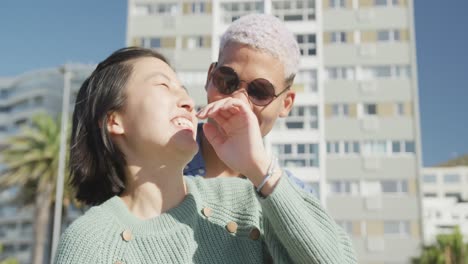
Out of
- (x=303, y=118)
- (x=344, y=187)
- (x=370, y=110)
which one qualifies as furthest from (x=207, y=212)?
(x=370, y=110)

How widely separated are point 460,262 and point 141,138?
2665cm

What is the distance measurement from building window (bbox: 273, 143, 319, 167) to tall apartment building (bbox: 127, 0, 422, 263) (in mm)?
65

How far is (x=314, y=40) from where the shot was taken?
135 ft

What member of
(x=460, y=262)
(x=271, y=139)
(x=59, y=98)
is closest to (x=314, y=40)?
(x=271, y=139)

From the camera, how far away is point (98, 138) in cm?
250

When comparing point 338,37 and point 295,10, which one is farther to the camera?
point 295,10

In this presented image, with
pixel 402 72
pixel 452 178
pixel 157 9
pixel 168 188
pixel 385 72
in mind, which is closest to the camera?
pixel 168 188

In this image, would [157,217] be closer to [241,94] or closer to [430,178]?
[241,94]

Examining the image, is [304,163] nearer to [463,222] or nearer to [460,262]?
[460,262]

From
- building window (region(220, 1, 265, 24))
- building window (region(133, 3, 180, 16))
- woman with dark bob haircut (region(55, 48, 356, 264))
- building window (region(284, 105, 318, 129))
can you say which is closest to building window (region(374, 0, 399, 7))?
building window (region(220, 1, 265, 24))

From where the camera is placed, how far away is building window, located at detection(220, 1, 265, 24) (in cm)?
4241

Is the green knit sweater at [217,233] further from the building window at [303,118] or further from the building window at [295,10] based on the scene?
the building window at [295,10]

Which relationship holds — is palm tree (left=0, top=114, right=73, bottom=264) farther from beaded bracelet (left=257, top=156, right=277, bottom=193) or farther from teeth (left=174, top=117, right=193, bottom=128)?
beaded bracelet (left=257, top=156, right=277, bottom=193)

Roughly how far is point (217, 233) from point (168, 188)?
0.89ft
